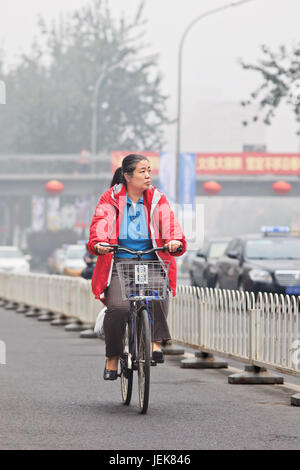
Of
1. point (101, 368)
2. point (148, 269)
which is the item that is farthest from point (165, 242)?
point (101, 368)

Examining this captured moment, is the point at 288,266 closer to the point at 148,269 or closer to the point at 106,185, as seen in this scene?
the point at 148,269

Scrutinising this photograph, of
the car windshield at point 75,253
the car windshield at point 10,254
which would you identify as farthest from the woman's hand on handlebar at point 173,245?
the car windshield at point 10,254

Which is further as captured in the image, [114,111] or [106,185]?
[114,111]

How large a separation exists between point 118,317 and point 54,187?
62.0m

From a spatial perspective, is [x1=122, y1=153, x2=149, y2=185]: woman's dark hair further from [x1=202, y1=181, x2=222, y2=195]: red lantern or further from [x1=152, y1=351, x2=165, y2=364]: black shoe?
[x1=202, y1=181, x2=222, y2=195]: red lantern

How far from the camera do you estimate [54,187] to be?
71.6 m

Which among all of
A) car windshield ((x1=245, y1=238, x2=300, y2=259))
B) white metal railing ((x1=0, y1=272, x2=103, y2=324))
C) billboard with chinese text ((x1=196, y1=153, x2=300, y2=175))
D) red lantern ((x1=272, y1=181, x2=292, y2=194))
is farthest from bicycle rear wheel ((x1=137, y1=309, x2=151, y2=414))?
red lantern ((x1=272, y1=181, x2=292, y2=194))

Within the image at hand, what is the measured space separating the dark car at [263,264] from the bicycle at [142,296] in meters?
13.4

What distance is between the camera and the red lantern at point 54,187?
71562 mm

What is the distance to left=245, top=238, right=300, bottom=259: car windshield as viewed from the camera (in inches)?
976

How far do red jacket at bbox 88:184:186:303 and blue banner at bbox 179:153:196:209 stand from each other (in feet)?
110

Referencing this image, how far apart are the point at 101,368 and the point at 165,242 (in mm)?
3995

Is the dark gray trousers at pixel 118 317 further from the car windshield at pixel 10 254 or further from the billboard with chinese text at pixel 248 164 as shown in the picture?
the billboard with chinese text at pixel 248 164

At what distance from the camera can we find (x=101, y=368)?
1348 cm
